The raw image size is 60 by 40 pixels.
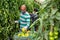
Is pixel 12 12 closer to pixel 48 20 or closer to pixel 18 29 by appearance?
pixel 18 29

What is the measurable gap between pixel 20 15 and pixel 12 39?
29.3 inches

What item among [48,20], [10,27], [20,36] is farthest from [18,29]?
[48,20]

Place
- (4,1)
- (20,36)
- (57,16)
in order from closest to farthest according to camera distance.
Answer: (57,16), (20,36), (4,1)

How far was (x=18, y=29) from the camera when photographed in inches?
273

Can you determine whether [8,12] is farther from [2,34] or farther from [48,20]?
[48,20]

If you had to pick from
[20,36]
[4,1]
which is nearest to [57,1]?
[20,36]

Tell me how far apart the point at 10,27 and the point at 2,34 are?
1.03 feet

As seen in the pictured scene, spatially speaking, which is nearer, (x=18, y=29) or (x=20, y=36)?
(x=20, y=36)

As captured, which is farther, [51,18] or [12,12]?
[12,12]

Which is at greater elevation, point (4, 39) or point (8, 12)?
point (8, 12)

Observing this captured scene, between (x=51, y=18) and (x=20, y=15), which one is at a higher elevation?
(x=51, y=18)

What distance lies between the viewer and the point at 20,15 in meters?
6.69

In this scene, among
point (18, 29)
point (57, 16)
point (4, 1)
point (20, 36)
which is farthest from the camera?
point (18, 29)


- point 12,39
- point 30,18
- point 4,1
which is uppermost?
point 4,1
